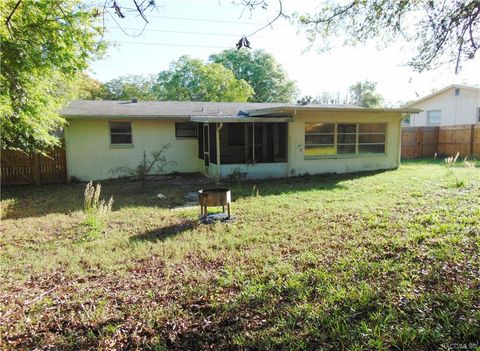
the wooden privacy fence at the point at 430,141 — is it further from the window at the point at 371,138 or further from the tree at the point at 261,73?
the tree at the point at 261,73

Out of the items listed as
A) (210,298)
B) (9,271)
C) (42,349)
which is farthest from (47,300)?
(210,298)

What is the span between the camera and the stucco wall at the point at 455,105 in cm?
2055

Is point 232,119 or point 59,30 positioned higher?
point 59,30

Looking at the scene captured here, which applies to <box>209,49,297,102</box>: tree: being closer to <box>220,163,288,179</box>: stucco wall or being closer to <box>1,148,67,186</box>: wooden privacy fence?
<box>220,163,288,179</box>: stucco wall

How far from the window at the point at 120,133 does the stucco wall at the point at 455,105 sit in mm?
19798

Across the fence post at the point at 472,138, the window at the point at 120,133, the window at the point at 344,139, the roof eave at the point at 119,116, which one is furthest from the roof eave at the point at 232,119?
the fence post at the point at 472,138

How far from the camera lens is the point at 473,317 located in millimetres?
2795

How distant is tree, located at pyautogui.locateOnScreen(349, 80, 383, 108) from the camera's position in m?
48.7

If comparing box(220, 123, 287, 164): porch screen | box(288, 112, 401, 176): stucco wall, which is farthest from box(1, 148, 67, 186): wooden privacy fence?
box(288, 112, 401, 176): stucco wall

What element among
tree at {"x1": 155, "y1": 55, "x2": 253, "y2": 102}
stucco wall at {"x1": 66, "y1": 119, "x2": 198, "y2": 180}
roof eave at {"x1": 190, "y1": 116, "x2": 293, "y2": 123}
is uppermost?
tree at {"x1": 155, "y1": 55, "x2": 253, "y2": 102}

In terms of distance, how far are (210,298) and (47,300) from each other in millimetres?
1795

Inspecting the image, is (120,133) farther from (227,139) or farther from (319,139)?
(319,139)

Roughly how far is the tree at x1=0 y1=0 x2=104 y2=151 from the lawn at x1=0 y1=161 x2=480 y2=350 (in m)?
2.30

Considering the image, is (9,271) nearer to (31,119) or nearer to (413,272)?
(31,119)
